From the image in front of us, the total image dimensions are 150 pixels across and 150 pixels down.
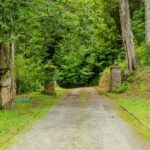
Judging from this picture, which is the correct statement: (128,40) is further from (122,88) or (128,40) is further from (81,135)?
(81,135)

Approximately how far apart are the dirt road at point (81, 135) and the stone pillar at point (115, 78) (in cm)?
1576

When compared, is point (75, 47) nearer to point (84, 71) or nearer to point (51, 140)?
point (51, 140)

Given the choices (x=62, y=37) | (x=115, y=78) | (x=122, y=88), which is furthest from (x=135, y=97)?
(x=62, y=37)

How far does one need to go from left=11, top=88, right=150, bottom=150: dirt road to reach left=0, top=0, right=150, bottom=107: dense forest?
445 centimetres

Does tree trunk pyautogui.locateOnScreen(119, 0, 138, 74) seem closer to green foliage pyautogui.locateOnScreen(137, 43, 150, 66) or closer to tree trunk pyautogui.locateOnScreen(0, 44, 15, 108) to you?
green foliage pyautogui.locateOnScreen(137, 43, 150, 66)

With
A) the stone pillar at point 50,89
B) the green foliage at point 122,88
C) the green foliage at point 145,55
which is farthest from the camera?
the green foliage at point 145,55

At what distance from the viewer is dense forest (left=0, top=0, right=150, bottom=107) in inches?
752

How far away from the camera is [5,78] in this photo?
2022 cm

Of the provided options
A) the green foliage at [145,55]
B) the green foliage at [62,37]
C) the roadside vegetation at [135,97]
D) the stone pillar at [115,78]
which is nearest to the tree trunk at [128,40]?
the roadside vegetation at [135,97]

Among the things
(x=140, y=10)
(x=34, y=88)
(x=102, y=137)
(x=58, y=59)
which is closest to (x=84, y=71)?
(x=140, y=10)

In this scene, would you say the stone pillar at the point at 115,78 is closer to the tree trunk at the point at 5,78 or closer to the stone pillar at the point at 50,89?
the stone pillar at the point at 50,89

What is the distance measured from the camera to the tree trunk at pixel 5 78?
20.0 meters

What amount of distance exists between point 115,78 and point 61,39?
6200mm

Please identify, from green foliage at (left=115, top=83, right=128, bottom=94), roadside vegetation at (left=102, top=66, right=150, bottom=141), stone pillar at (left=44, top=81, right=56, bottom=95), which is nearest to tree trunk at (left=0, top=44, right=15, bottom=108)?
roadside vegetation at (left=102, top=66, right=150, bottom=141)
